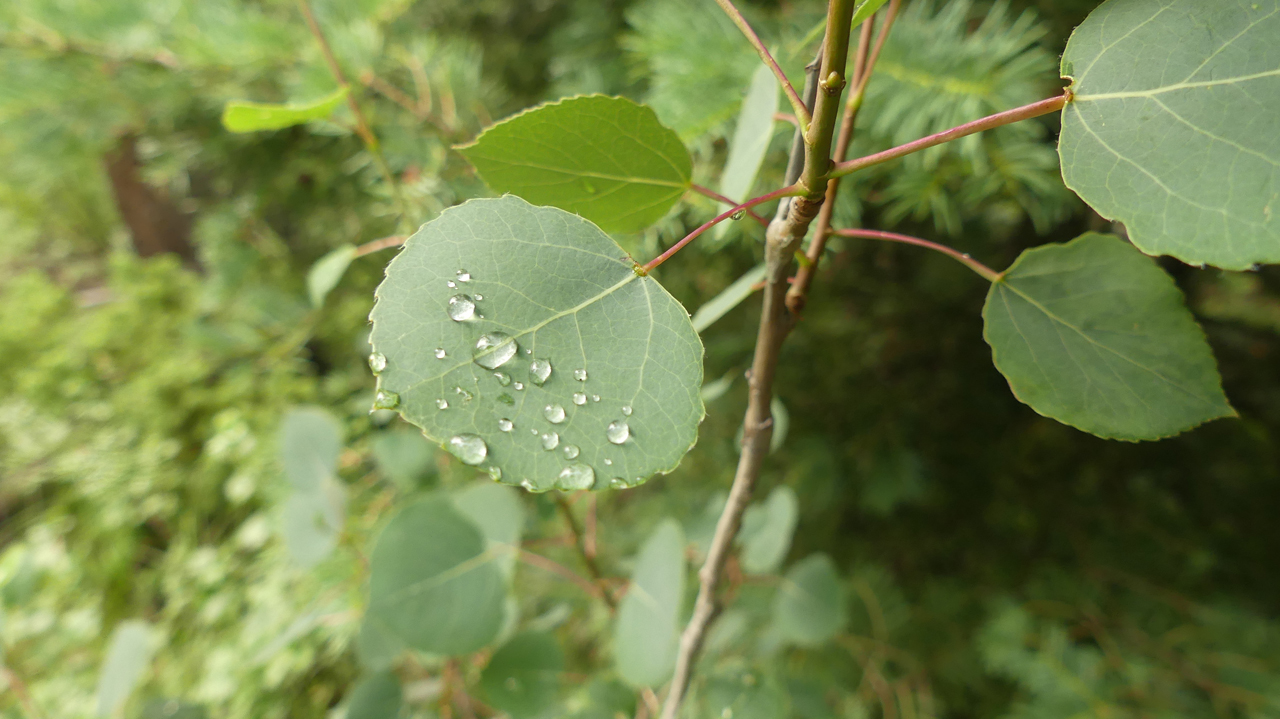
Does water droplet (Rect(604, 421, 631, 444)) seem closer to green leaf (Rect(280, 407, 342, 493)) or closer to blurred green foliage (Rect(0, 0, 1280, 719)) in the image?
blurred green foliage (Rect(0, 0, 1280, 719))

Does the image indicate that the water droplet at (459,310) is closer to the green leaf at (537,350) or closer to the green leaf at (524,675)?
the green leaf at (537,350)

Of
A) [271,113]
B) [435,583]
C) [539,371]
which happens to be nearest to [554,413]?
[539,371]

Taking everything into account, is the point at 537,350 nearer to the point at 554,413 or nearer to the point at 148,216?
the point at 554,413

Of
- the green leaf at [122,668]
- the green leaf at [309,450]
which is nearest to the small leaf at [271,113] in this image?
the green leaf at [309,450]

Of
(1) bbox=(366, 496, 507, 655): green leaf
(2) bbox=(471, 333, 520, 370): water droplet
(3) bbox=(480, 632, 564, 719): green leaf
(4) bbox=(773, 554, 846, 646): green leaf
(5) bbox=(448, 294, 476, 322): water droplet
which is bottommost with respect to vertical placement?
(4) bbox=(773, 554, 846, 646): green leaf

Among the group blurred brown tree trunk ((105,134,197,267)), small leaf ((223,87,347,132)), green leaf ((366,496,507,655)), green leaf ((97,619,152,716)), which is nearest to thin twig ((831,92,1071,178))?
small leaf ((223,87,347,132))

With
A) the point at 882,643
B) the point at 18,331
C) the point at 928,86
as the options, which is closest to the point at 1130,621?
the point at 882,643

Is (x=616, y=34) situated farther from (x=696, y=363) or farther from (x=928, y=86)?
(x=696, y=363)
